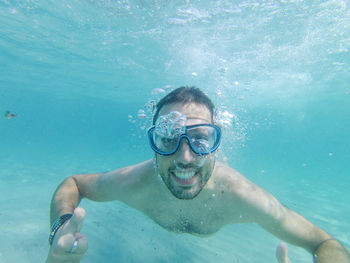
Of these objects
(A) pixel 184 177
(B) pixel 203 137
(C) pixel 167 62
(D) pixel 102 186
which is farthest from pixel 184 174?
(C) pixel 167 62

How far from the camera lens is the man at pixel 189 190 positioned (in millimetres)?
2779

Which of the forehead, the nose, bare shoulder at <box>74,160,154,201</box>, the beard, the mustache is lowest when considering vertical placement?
bare shoulder at <box>74,160,154,201</box>

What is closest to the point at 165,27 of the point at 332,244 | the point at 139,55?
the point at 139,55

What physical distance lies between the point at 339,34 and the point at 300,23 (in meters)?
3.72

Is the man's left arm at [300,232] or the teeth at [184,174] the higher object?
the teeth at [184,174]

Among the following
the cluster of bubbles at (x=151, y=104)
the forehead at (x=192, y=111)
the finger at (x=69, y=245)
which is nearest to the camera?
the finger at (x=69, y=245)

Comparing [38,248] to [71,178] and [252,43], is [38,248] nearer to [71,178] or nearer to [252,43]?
[71,178]

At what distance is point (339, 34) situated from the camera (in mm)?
14875

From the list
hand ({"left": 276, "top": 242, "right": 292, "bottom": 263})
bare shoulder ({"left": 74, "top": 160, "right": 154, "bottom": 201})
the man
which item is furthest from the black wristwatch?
hand ({"left": 276, "top": 242, "right": 292, "bottom": 263})

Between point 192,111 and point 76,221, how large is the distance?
77.2 inches

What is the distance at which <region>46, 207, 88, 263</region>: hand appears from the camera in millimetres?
1934

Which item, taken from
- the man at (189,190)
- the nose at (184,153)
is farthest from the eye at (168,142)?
the nose at (184,153)

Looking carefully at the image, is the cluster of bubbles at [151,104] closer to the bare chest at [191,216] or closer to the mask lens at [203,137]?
the mask lens at [203,137]

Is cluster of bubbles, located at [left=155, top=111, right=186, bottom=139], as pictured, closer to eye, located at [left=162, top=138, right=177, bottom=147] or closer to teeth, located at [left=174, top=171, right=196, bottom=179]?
A: eye, located at [left=162, top=138, right=177, bottom=147]
